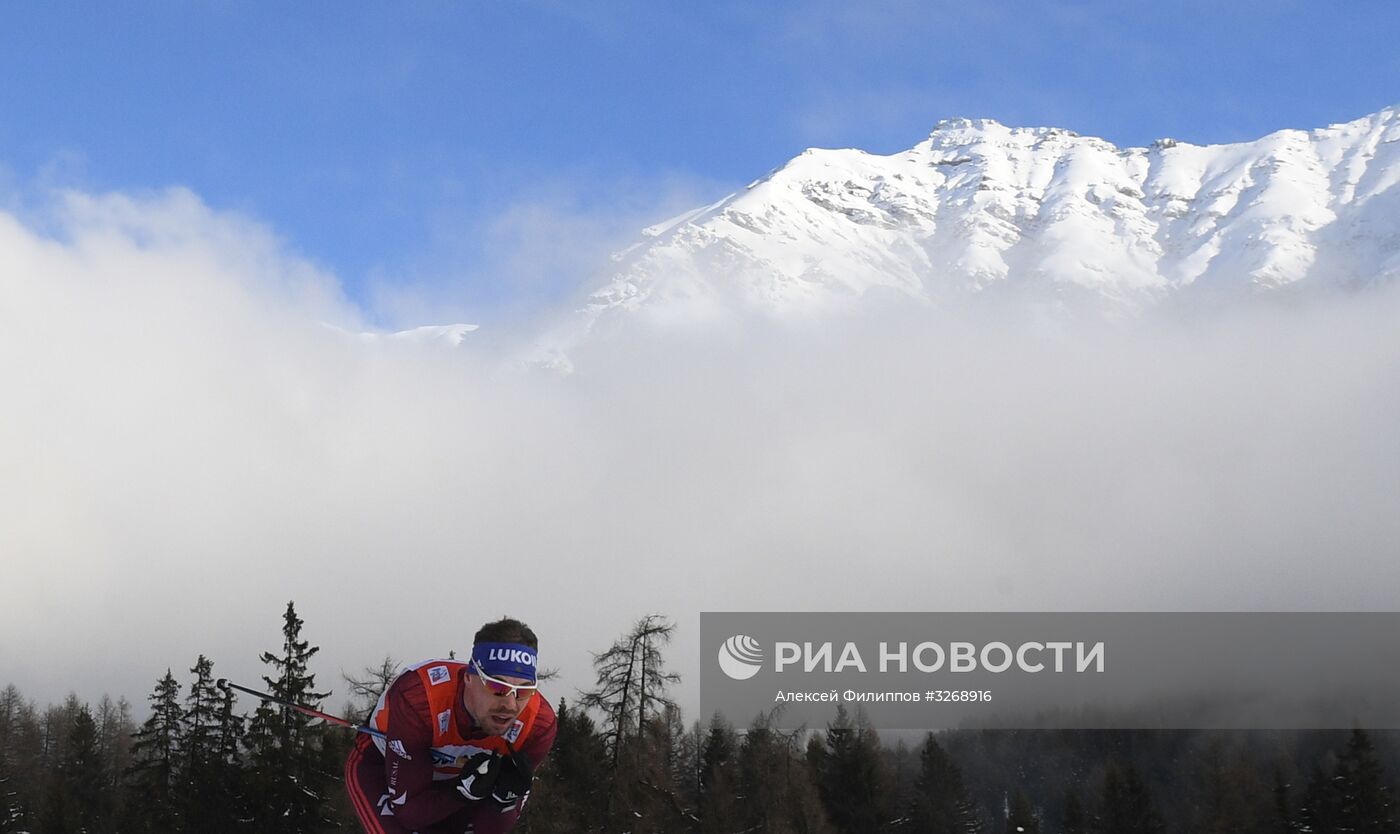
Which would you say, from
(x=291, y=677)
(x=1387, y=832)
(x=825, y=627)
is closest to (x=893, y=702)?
(x=825, y=627)

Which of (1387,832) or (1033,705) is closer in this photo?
(1387,832)

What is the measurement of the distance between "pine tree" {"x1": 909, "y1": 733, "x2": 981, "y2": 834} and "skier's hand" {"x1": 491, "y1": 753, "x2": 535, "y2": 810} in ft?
207

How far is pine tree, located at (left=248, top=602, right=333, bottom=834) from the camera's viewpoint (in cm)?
5062

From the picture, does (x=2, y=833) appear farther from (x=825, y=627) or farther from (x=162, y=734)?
(x=825, y=627)

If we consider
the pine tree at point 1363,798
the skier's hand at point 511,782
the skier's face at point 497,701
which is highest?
the pine tree at point 1363,798

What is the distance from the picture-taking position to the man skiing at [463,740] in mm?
7371

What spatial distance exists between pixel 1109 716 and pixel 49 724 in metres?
134

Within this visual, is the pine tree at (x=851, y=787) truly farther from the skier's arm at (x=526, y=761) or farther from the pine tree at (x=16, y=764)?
the skier's arm at (x=526, y=761)

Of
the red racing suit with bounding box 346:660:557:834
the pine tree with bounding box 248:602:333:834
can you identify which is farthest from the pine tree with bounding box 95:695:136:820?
the red racing suit with bounding box 346:660:557:834

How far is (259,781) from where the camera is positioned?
165 feet

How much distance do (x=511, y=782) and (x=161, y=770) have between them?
66.9m

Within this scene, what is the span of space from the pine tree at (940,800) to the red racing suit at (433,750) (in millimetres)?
62539

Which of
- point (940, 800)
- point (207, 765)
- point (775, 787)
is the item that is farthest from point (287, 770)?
point (940, 800)

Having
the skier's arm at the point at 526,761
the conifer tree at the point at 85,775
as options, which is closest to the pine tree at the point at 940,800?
the conifer tree at the point at 85,775
